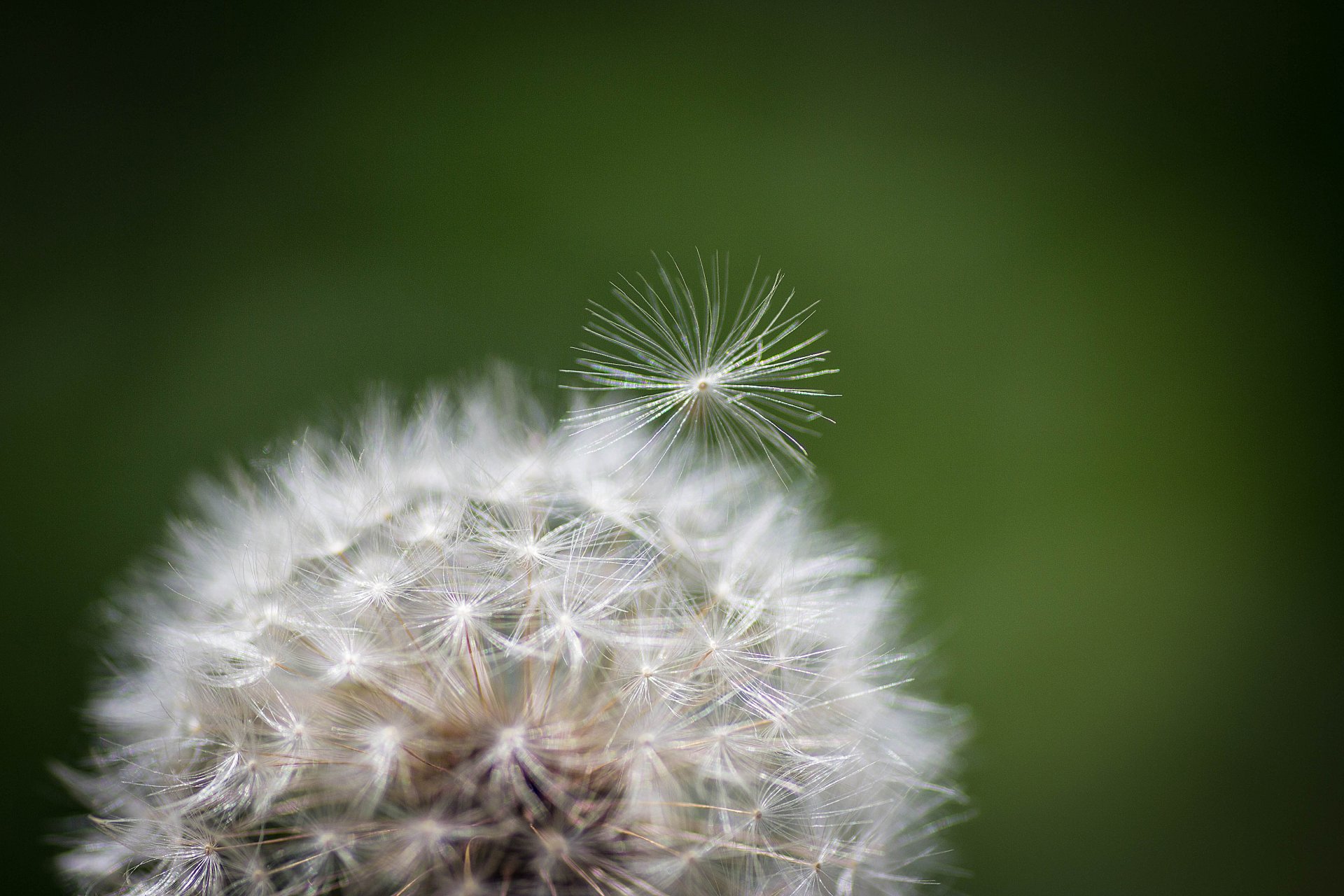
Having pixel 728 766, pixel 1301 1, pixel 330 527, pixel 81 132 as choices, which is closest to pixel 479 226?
pixel 81 132

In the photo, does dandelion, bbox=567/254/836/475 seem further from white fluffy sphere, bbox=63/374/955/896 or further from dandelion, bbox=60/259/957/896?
white fluffy sphere, bbox=63/374/955/896

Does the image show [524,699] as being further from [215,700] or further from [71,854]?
[71,854]

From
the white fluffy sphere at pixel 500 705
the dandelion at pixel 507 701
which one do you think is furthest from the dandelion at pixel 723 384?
the white fluffy sphere at pixel 500 705

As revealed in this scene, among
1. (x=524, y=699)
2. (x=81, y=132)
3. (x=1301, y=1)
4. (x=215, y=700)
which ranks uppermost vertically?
(x=1301, y=1)

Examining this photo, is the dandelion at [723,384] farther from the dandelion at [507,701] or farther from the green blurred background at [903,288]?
the green blurred background at [903,288]

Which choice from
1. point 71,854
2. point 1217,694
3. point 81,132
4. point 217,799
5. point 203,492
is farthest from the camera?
point 1217,694

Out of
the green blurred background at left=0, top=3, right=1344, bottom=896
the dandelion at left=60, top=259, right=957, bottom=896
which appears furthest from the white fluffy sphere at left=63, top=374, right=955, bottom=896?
the green blurred background at left=0, top=3, right=1344, bottom=896
